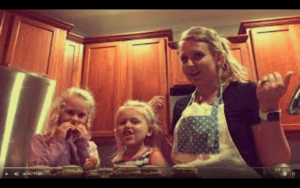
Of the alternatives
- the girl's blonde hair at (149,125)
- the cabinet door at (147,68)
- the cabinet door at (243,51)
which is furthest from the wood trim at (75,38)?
the cabinet door at (243,51)

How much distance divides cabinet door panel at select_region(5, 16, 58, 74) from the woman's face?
0.68m

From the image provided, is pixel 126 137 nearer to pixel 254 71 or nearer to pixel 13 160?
pixel 13 160

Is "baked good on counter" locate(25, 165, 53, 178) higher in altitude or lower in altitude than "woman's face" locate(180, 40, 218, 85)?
lower

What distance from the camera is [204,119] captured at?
63 cm

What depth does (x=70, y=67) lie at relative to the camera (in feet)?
3.65

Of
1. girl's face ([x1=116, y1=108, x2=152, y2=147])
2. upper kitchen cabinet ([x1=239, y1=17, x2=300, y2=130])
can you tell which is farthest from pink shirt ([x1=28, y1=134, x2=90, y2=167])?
upper kitchen cabinet ([x1=239, y1=17, x2=300, y2=130])

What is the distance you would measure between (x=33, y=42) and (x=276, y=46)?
104 centimetres

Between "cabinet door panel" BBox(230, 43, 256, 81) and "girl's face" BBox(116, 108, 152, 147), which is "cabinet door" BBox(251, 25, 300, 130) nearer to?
"cabinet door panel" BBox(230, 43, 256, 81)

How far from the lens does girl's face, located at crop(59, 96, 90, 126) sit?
0.71 m

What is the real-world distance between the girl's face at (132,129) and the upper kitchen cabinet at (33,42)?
0.49m

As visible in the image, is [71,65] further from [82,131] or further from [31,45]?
[82,131]

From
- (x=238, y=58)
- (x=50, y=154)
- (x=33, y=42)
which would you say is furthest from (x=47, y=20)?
(x=238, y=58)
